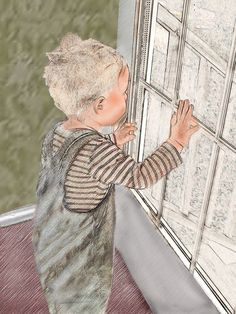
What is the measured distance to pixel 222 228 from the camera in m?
2.00

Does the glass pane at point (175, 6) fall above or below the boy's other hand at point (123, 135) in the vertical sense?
above

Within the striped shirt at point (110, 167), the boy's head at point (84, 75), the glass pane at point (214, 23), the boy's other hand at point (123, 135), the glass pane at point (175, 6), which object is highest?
the glass pane at point (175, 6)

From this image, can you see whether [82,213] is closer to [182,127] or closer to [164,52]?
[182,127]

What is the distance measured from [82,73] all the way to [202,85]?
473mm

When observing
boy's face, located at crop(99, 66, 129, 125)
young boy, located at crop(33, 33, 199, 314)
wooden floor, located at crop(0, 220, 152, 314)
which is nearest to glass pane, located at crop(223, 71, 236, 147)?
young boy, located at crop(33, 33, 199, 314)

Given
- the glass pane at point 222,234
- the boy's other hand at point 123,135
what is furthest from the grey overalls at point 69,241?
the glass pane at point 222,234

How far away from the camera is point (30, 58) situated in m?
2.18

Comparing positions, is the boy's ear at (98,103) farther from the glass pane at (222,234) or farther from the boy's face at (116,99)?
the glass pane at (222,234)

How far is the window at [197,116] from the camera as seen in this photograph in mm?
1767

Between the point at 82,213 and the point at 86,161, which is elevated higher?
the point at 86,161

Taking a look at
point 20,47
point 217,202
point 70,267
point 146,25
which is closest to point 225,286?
point 217,202

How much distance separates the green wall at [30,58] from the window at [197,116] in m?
0.21

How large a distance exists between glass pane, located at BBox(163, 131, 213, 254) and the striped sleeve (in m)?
0.35

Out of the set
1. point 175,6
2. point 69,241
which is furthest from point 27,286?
point 175,6
